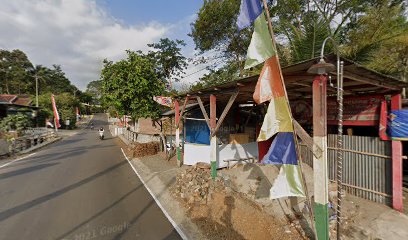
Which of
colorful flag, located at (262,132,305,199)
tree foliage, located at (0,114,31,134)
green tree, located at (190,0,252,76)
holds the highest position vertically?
green tree, located at (190,0,252,76)

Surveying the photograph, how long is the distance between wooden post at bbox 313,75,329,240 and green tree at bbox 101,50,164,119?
38.1 ft

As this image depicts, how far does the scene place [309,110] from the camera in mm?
10523

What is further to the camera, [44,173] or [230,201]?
[44,173]

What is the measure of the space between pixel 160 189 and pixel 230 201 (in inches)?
130

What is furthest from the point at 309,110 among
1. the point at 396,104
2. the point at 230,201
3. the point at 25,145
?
the point at 25,145

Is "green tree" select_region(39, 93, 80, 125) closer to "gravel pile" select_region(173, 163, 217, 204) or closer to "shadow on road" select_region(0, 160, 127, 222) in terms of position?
"shadow on road" select_region(0, 160, 127, 222)

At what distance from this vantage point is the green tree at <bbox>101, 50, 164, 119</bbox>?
14.3 m

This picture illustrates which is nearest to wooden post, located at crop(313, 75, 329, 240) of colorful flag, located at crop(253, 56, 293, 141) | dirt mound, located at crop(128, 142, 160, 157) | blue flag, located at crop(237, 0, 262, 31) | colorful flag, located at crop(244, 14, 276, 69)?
colorful flag, located at crop(253, 56, 293, 141)

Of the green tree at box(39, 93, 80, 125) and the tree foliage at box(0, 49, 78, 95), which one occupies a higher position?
the tree foliage at box(0, 49, 78, 95)

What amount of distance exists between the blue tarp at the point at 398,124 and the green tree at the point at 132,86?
40.8 ft

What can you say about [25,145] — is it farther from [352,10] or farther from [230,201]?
[352,10]

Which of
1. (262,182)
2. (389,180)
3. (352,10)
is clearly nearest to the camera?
(389,180)

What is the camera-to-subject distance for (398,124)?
6559 millimetres

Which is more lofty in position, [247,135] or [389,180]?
[247,135]
